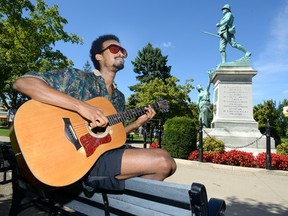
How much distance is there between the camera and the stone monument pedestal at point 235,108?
13.1 metres

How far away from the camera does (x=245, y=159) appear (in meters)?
8.85

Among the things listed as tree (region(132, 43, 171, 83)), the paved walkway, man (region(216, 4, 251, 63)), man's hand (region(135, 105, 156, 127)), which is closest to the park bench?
man's hand (region(135, 105, 156, 127))

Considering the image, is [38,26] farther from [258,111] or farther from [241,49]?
[258,111]

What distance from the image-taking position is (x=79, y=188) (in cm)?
195

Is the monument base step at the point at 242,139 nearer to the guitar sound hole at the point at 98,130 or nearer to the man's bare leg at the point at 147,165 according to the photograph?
the guitar sound hole at the point at 98,130

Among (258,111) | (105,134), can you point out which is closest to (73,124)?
(105,134)

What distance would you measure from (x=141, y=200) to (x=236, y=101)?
1344 cm

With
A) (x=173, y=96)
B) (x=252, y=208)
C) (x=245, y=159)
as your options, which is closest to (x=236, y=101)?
(x=245, y=159)

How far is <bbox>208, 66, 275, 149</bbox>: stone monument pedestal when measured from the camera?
13.1 metres

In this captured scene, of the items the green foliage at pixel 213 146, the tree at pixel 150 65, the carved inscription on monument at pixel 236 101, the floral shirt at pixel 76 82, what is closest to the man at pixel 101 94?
the floral shirt at pixel 76 82

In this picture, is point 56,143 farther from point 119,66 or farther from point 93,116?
point 119,66

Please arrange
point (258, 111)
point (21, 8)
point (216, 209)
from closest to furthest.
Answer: point (216, 209), point (21, 8), point (258, 111)

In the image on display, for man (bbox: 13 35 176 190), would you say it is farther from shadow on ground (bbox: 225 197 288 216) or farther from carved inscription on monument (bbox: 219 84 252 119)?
carved inscription on monument (bbox: 219 84 252 119)

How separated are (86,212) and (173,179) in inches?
189
